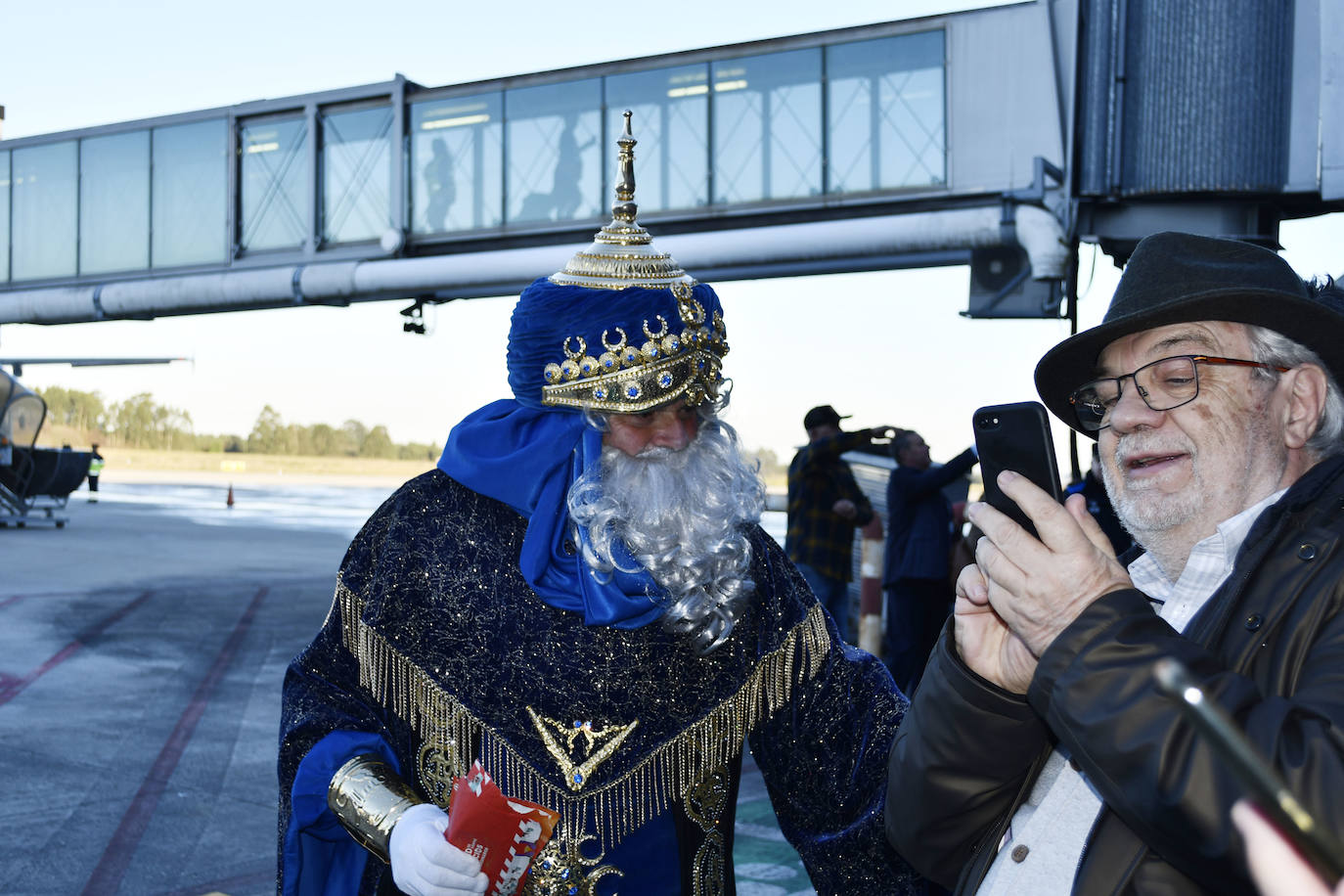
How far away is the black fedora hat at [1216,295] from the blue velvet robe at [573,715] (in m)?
1.03

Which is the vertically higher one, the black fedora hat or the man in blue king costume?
the black fedora hat

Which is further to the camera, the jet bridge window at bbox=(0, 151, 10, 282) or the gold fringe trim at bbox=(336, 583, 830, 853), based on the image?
the jet bridge window at bbox=(0, 151, 10, 282)

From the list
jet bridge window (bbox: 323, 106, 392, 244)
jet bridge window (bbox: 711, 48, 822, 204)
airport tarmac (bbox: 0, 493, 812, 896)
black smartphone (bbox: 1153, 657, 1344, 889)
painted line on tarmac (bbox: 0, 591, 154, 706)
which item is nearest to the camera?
black smartphone (bbox: 1153, 657, 1344, 889)

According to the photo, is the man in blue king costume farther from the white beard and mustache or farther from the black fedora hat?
the black fedora hat

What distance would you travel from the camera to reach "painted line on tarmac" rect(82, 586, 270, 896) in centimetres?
484

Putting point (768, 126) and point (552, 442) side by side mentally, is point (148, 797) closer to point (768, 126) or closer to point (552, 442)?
point (552, 442)

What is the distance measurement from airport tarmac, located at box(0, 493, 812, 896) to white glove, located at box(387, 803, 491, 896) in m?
2.67

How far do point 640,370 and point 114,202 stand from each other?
72.6 ft

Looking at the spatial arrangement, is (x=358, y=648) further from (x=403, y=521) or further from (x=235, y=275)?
(x=235, y=275)

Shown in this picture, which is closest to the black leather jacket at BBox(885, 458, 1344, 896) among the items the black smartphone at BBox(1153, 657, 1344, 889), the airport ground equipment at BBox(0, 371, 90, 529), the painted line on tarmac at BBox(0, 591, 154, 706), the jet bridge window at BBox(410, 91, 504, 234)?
the black smartphone at BBox(1153, 657, 1344, 889)

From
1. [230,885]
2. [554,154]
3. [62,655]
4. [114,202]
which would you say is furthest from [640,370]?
[114,202]

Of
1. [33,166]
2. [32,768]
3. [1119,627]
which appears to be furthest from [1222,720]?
[33,166]

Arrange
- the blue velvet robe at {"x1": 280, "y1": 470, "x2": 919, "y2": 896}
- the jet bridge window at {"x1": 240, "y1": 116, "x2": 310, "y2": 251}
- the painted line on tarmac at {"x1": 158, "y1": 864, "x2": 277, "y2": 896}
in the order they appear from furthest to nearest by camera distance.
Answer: the jet bridge window at {"x1": 240, "y1": 116, "x2": 310, "y2": 251} → the painted line on tarmac at {"x1": 158, "y1": 864, "x2": 277, "y2": 896} → the blue velvet robe at {"x1": 280, "y1": 470, "x2": 919, "y2": 896}

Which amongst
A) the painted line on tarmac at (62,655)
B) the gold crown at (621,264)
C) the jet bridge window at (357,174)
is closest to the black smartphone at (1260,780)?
the gold crown at (621,264)
